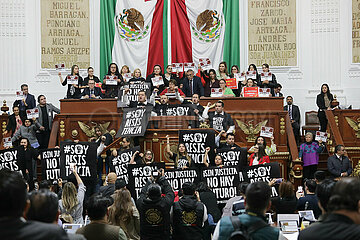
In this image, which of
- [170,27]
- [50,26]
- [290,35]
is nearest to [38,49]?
[50,26]

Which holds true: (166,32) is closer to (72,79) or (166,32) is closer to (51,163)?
(72,79)

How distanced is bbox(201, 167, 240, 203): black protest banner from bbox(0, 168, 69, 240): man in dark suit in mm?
8164

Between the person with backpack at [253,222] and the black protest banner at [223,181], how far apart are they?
696cm

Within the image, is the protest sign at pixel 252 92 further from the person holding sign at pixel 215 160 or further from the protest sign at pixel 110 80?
the protest sign at pixel 110 80

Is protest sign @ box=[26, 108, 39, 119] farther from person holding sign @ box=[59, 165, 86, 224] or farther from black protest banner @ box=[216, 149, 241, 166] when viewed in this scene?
person holding sign @ box=[59, 165, 86, 224]

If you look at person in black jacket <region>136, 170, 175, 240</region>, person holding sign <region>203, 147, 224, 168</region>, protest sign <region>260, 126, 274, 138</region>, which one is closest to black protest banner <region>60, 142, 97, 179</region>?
person holding sign <region>203, 147, 224, 168</region>

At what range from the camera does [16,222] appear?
4207mm

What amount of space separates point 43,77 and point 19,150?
354 inches

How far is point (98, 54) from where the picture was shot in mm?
22750

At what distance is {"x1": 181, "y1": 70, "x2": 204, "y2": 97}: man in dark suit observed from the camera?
60.8 feet

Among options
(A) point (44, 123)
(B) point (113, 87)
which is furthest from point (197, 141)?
(A) point (44, 123)

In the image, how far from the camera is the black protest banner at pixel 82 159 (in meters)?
13.4

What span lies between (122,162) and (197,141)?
6.42 ft

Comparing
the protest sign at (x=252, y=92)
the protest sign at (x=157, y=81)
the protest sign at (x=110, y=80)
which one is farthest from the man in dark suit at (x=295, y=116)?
the protest sign at (x=110, y=80)
